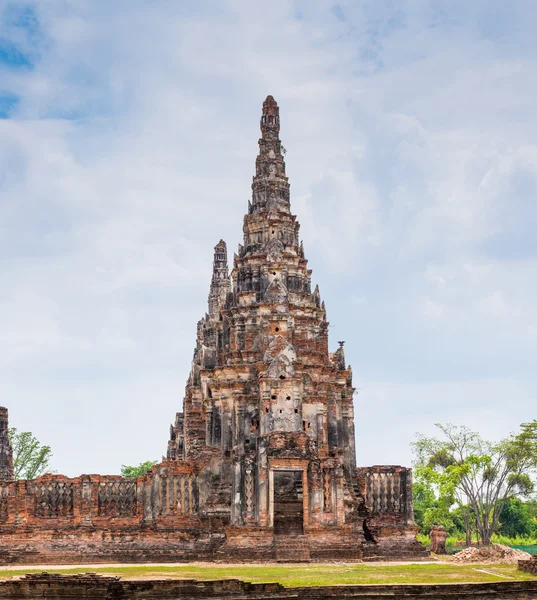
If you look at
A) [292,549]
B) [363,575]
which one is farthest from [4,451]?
[363,575]

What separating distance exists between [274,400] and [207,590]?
17838 mm

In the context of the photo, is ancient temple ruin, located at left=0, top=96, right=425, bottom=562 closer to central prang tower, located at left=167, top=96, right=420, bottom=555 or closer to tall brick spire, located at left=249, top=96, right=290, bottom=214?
central prang tower, located at left=167, top=96, right=420, bottom=555

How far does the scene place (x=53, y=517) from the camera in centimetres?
3069

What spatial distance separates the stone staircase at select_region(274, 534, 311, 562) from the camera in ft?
88.2

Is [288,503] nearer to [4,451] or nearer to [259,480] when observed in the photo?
[259,480]

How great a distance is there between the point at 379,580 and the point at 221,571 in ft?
18.4

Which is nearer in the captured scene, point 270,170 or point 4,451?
point 4,451

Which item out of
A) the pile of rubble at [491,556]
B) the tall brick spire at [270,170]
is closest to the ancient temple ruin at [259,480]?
the tall brick spire at [270,170]

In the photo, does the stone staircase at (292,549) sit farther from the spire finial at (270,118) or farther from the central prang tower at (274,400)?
the spire finial at (270,118)

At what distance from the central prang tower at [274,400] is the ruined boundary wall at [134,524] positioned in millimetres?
431

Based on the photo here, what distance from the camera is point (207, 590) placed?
1470 centimetres

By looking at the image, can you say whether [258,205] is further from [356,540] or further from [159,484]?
[356,540]

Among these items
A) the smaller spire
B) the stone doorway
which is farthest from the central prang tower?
the smaller spire

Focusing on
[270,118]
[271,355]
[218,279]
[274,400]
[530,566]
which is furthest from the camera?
[218,279]
